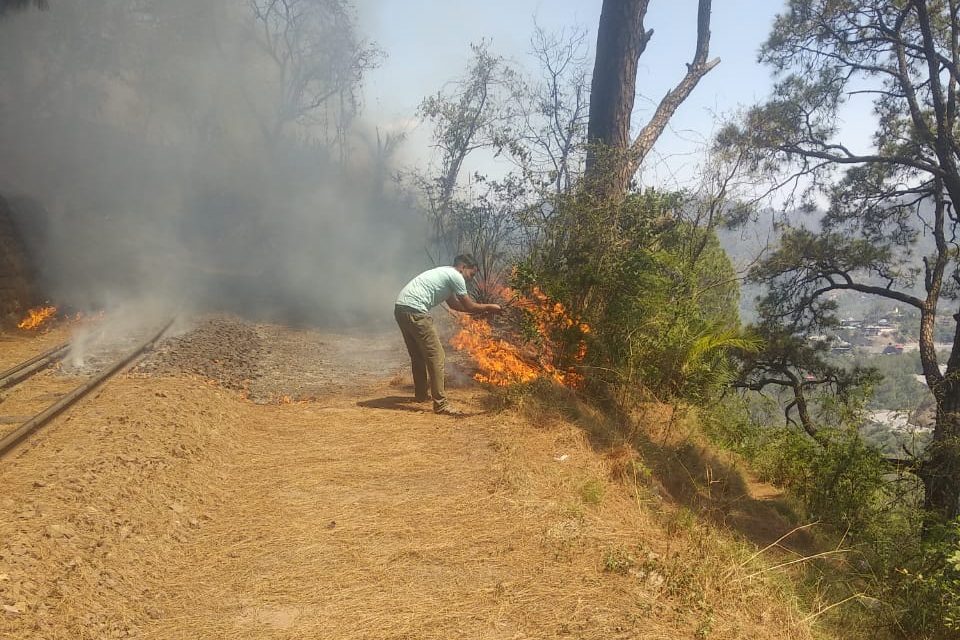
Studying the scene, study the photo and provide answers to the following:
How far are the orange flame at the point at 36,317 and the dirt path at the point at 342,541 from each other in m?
7.79

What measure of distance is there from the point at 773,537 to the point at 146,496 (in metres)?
6.48

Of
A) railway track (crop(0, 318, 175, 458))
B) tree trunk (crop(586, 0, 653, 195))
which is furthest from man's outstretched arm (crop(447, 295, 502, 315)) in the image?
tree trunk (crop(586, 0, 653, 195))

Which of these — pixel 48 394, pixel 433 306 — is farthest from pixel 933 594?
pixel 48 394

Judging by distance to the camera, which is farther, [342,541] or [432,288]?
[432,288]

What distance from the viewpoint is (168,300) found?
15.5m

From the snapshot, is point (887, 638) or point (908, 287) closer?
point (887, 638)

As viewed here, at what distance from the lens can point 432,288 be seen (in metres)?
6.66

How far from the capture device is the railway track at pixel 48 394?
5.72 meters

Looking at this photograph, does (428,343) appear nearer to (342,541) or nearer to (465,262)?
(465,262)

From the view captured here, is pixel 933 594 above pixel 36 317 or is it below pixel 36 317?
below

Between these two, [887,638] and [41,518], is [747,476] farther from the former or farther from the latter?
[41,518]

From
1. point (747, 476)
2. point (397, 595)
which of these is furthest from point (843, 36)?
point (397, 595)

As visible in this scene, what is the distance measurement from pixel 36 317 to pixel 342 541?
39.3 ft

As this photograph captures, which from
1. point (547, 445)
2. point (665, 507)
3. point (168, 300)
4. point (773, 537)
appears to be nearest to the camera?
point (665, 507)
